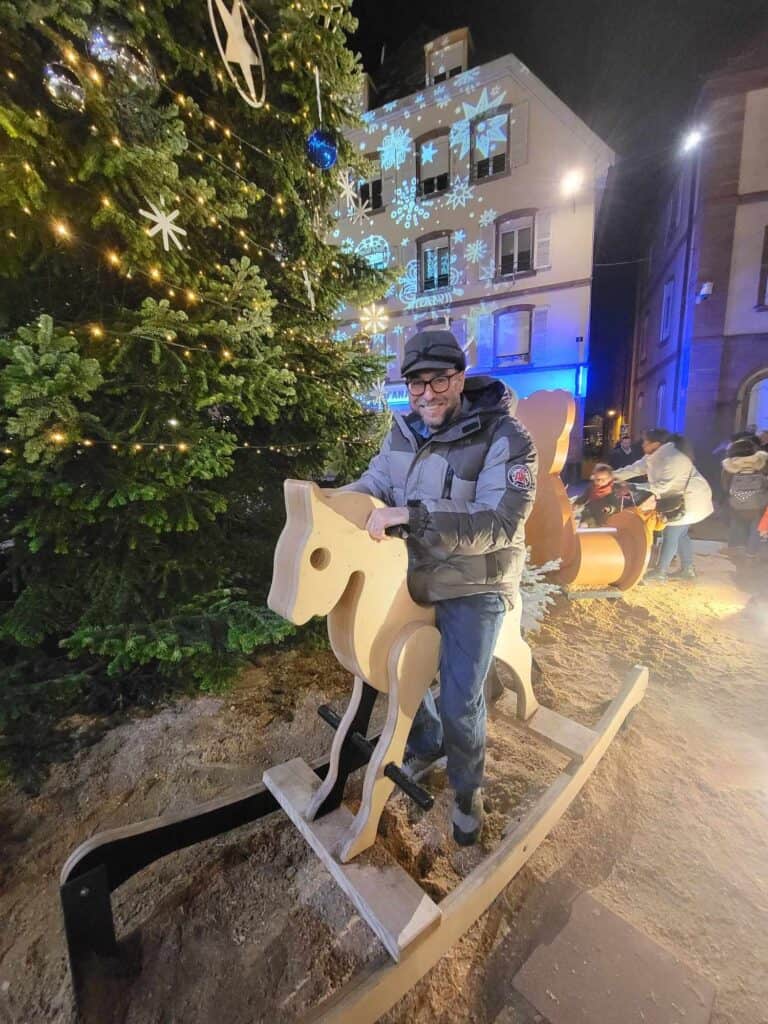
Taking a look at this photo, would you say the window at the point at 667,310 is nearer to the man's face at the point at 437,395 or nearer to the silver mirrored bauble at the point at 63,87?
the man's face at the point at 437,395

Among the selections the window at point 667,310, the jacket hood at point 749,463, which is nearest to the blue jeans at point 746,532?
the jacket hood at point 749,463

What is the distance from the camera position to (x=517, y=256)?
10.5m

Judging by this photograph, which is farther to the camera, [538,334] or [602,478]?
[538,334]

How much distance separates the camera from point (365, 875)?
1425 mm

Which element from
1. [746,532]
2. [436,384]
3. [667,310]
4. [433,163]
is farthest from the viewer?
[667,310]

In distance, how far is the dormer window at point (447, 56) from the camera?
1003cm

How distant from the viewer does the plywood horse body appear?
1.20 meters

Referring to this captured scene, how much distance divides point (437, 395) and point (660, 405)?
511 inches

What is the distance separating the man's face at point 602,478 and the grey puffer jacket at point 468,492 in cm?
382

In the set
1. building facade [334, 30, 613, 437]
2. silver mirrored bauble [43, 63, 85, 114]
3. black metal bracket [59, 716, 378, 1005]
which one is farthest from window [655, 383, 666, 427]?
black metal bracket [59, 716, 378, 1005]

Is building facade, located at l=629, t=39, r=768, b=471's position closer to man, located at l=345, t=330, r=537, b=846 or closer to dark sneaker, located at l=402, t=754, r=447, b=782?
dark sneaker, located at l=402, t=754, r=447, b=782

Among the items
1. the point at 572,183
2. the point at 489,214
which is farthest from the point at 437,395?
the point at 489,214

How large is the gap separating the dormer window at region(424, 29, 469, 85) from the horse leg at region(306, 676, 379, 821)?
45.9 ft

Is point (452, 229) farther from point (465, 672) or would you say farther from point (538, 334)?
point (465, 672)
